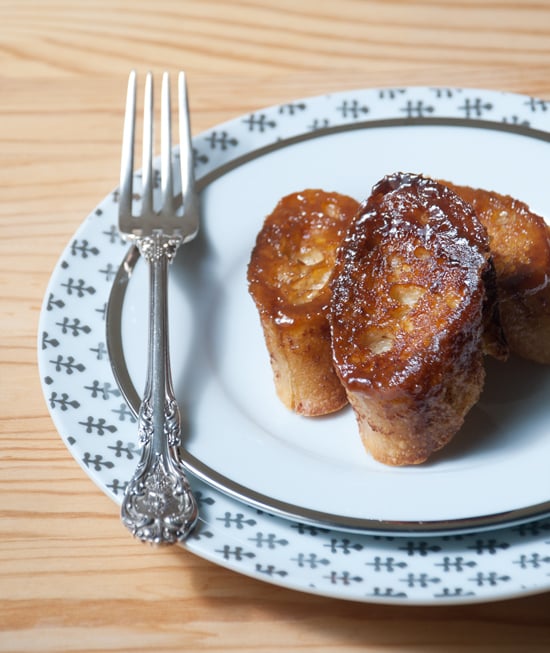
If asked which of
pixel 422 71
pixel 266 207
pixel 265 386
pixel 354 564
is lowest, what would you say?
pixel 354 564

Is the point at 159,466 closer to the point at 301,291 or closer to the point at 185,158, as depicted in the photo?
the point at 301,291

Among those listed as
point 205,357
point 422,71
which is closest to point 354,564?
point 205,357

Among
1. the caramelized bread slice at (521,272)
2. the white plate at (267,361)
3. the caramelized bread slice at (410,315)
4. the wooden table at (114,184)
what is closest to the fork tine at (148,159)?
the white plate at (267,361)

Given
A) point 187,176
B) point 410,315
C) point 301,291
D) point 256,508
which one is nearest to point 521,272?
point 410,315

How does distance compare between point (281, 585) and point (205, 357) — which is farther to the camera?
point (205, 357)

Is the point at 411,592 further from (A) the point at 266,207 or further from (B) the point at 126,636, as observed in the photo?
(A) the point at 266,207

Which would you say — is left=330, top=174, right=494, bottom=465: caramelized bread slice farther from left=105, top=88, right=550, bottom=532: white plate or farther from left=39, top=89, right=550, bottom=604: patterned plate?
left=39, top=89, right=550, bottom=604: patterned plate

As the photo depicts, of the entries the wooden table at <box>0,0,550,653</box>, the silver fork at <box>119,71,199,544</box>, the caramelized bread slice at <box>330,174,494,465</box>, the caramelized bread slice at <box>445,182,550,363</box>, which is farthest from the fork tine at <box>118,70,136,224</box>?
the caramelized bread slice at <box>445,182,550,363</box>

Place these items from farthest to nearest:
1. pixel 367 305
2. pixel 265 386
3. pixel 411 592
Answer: pixel 265 386
pixel 367 305
pixel 411 592
